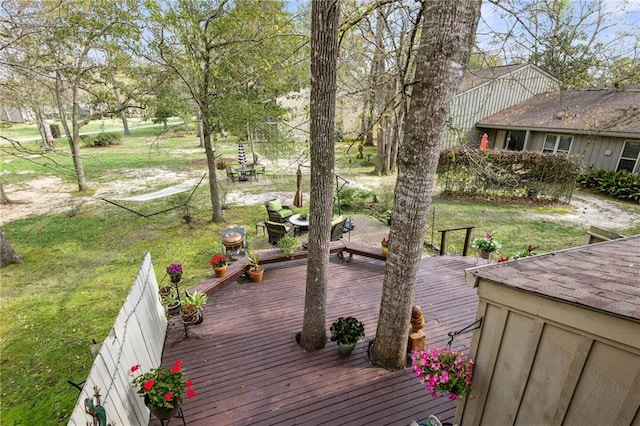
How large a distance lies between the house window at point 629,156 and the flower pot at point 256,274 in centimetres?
1499

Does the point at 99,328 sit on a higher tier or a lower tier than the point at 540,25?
lower

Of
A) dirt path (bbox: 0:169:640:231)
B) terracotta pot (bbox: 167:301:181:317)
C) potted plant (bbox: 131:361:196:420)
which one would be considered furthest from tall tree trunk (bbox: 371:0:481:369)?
dirt path (bbox: 0:169:640:231)

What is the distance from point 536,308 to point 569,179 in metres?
11.5

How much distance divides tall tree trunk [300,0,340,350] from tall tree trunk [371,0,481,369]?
804mm

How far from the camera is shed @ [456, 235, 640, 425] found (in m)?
1.59

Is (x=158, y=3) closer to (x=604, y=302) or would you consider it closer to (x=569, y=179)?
(x=604, y=302)

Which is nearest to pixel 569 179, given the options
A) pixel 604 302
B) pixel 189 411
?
pixel 604 302

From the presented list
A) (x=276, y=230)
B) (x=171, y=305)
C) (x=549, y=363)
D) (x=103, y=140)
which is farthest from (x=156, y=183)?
(x=103, y=140)

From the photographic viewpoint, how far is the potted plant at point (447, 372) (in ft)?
8.23

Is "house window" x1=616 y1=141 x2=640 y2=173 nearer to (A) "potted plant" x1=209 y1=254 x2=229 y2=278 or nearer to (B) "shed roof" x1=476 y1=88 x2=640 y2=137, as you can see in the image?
(B) "shed roof" x1=476 y1=88 x2=640 y2=137

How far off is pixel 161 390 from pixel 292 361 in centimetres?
160

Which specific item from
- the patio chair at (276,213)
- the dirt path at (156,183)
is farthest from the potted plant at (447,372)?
the dirt path at (156,183)

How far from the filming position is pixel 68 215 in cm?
1003

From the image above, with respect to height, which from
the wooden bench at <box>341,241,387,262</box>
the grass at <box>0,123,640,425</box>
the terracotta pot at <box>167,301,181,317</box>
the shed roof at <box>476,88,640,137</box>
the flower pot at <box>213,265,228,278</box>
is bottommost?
the grass at <box>0,123,640,425</box>
